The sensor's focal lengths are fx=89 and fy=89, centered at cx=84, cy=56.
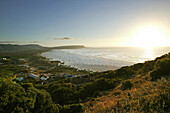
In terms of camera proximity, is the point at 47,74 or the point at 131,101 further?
the point at 47,74

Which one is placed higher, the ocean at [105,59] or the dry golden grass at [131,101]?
the dry golden grass at [131,101]

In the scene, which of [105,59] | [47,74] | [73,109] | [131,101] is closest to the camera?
[131,101]

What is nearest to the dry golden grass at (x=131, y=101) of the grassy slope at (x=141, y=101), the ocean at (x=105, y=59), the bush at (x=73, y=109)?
the grassy slope at (x=141, y=101)

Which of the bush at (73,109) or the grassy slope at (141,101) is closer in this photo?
the grassy slope at (141,101)

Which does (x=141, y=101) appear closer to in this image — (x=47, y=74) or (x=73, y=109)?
(x=73, y=109)

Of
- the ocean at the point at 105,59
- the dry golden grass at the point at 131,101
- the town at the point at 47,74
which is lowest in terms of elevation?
the town at the point at 47,74

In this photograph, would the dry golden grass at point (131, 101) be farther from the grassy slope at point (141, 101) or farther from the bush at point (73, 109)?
the bush at point (73, 109)

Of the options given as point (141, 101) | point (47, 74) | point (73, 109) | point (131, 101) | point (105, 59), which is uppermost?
point (141, 101)

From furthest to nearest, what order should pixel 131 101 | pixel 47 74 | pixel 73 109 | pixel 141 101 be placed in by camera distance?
pixel 47 74 < pixel 73 109 < pixel 131 101 < pixel 141 101

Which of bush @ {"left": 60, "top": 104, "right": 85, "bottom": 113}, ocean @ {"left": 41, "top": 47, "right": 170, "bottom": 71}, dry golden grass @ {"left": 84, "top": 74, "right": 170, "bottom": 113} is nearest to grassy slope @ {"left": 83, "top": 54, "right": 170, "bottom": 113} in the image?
dry golden grass @ {"left": 84, "top": 74, "right": 170, "bottom": 113}

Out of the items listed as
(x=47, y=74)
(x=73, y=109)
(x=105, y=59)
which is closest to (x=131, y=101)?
(x=73, y=109)

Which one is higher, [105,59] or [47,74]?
[105,59]
